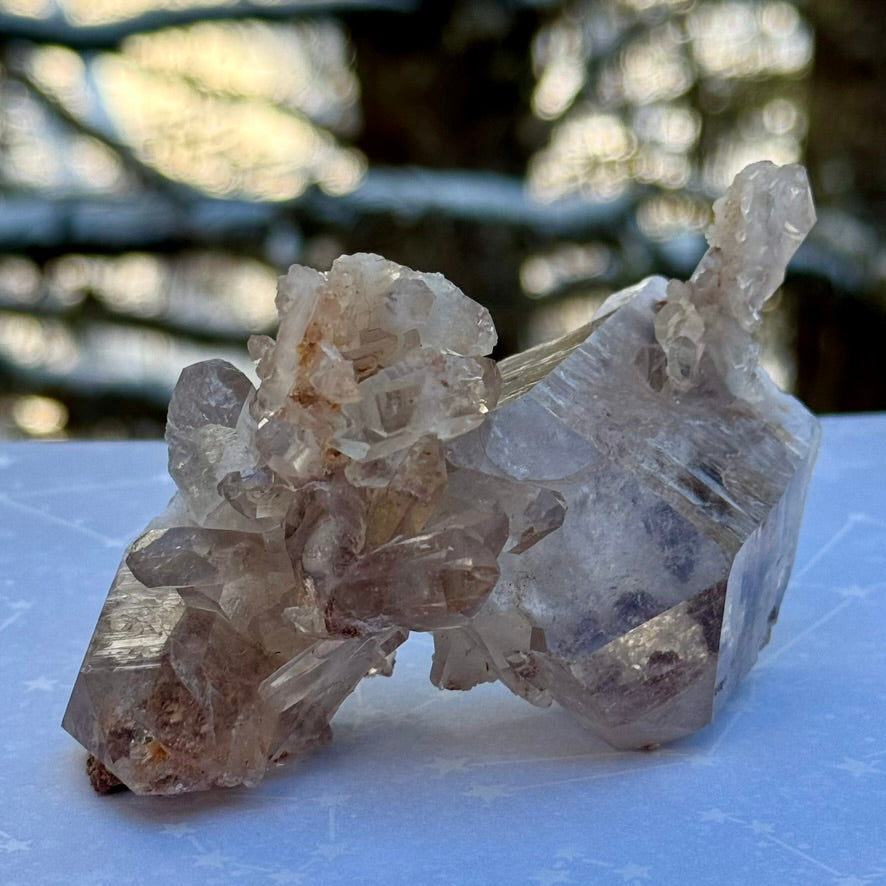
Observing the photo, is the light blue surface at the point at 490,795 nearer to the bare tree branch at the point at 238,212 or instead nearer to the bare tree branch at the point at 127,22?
the bare tree branch at the point at 238,212

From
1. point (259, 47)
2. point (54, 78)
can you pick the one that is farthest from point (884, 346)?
point (54, 78)

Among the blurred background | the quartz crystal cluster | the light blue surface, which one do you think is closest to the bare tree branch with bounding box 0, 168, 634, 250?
the blurred background

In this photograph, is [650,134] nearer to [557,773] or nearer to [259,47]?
[259,47]

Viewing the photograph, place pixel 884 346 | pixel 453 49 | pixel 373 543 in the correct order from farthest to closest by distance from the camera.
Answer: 1. pixel 453 49
2. pixel 884 346
3. pixel 373 543

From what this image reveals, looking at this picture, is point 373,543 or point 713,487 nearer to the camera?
point 373,543

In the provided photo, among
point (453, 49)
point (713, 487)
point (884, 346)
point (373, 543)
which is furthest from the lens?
point (453, 49)

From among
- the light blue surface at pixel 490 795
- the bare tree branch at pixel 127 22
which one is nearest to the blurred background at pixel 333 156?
the bare tree branch at pixel 127 22

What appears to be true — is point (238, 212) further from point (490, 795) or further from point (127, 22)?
point (490, 795)
